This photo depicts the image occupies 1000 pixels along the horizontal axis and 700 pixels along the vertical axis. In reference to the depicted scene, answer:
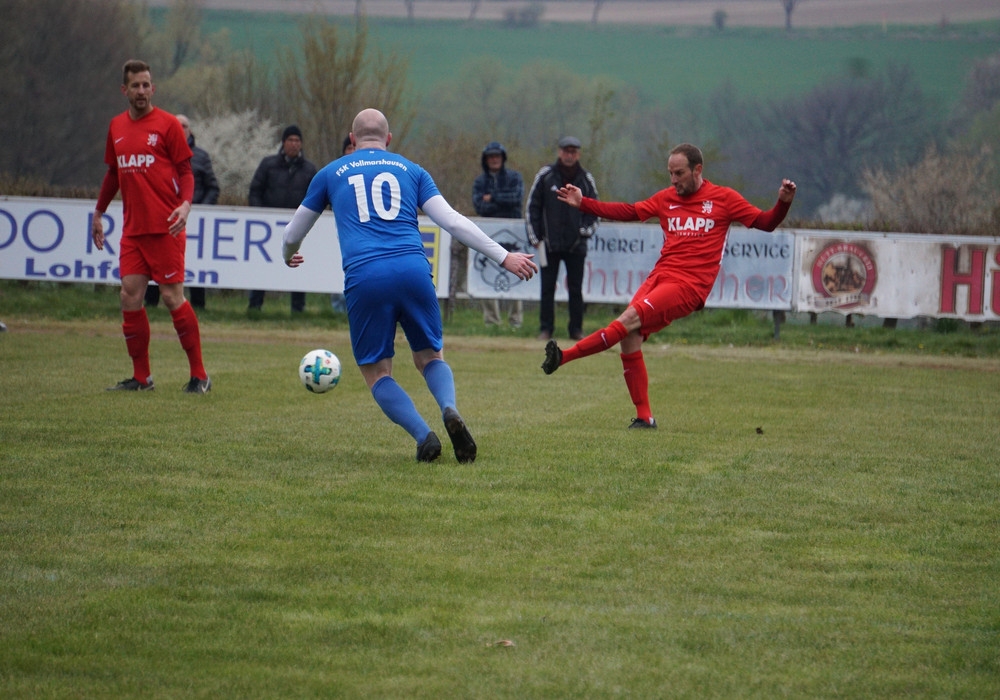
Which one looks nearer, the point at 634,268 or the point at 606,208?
the point at 606,208

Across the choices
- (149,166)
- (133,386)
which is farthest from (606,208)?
(133,386)

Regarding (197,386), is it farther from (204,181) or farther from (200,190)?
(200,190)

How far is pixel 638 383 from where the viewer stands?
9.31 metres

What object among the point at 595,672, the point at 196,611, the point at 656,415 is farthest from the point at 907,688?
the point at 656,415

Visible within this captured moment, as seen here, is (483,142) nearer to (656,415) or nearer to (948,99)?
(656,415)

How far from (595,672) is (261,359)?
997cm

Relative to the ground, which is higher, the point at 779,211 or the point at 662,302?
the point at 779,211

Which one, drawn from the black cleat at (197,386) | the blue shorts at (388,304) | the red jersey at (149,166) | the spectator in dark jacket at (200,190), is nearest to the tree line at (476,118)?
the spectator in dark jacket at (200,190)

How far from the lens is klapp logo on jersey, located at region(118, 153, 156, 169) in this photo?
1027 centimetres

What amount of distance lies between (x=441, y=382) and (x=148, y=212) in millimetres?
3922

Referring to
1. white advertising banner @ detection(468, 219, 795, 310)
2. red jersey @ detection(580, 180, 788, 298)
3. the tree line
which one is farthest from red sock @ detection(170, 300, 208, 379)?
the tree line

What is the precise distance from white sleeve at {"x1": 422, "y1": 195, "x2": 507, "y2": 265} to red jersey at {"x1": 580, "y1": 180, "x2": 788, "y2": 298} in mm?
2267

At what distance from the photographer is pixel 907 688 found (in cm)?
386

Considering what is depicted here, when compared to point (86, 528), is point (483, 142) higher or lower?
higher
